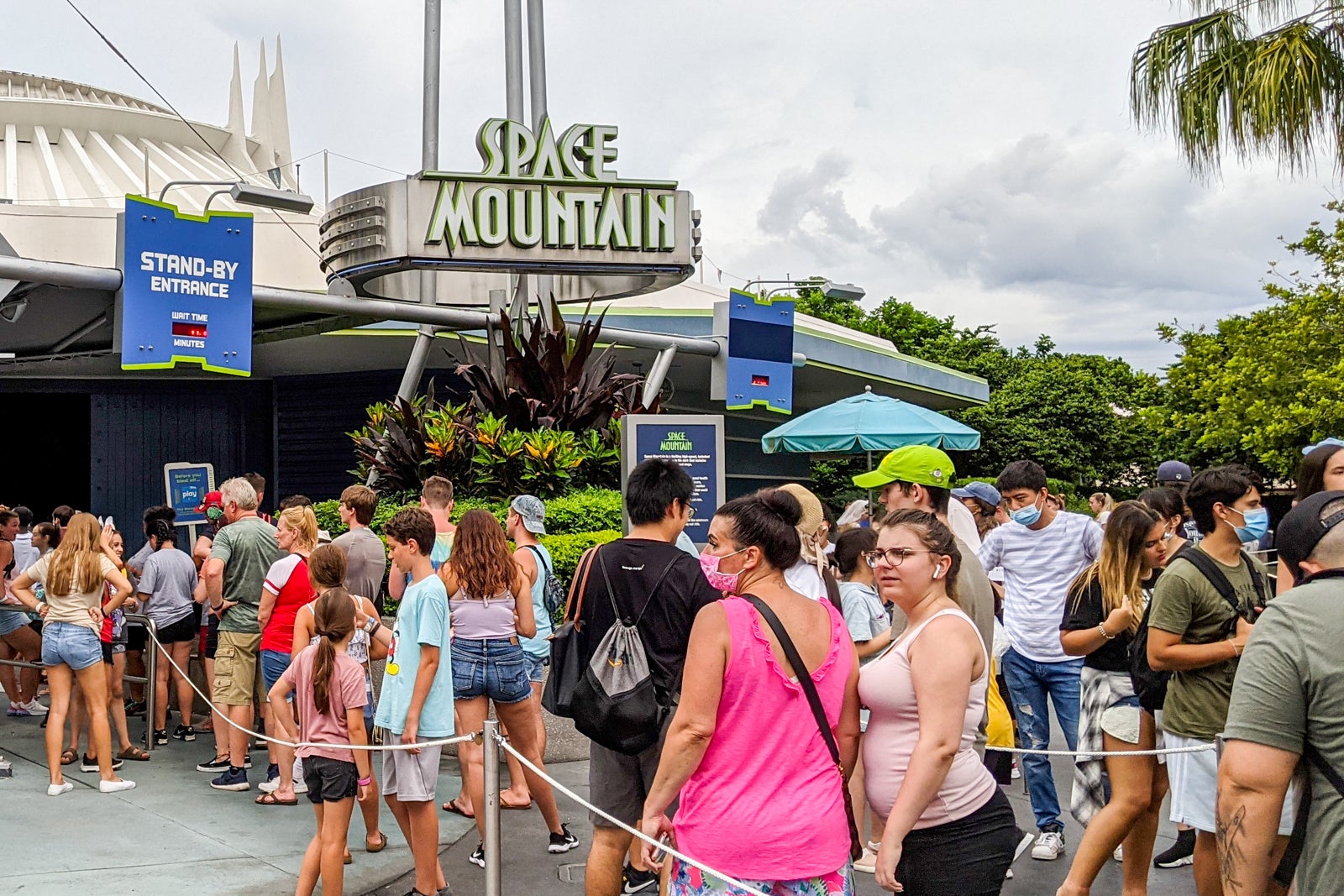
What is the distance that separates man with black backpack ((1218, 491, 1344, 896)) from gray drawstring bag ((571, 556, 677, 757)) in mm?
2114

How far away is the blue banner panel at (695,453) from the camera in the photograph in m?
9.36

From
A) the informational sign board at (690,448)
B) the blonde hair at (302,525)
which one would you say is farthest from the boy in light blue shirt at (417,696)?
the informational sign board at (690,448)

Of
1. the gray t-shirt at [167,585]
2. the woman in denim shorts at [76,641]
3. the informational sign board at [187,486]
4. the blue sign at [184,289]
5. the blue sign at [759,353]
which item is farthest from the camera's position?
the blue sign at [759,353]

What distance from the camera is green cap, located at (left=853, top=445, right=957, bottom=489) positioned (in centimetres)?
509

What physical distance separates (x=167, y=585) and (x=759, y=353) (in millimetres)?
8968

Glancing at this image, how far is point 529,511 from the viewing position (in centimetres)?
719

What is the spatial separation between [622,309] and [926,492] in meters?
14.4

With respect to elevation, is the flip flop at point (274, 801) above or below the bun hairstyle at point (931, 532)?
below

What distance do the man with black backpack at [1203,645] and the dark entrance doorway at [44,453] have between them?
24834 mm

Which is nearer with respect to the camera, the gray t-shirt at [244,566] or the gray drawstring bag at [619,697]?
the gray drawstring bag at [619,697]

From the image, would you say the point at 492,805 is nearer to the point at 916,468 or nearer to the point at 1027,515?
the point at 916,468

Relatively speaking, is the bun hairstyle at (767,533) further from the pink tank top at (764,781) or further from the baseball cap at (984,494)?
the baseball cap at (984,494)

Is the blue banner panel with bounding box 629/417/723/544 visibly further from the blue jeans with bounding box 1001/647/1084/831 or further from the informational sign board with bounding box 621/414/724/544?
Result: the blue jeans with bounding box 1001/647/1084/831

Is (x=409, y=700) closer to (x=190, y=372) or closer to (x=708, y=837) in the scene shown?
(x=708, y=837)
